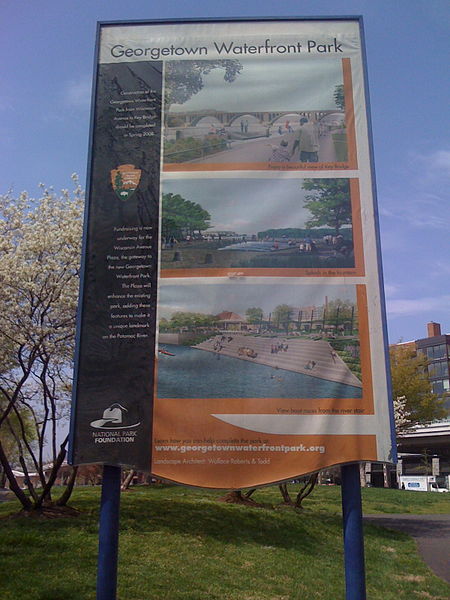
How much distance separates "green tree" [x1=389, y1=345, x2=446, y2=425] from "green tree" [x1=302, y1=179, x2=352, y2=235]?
34926mm

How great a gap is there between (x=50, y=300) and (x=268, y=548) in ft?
26.8

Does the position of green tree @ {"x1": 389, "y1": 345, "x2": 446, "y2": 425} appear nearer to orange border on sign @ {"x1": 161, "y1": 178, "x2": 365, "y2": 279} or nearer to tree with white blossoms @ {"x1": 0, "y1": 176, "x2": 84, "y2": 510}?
tree with white blossoms @ {"x1": 0, "y1": 176, "x2": 84, "y2": 510}

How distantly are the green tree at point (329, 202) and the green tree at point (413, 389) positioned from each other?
34.9 m

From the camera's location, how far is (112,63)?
23.1ft

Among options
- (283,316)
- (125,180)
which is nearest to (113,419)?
(283,316)

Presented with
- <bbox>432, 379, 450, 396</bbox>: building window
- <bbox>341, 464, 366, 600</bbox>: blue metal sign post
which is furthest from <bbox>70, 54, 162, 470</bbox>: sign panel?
<bbox>432, 379, 450, 396</bbox>: building window

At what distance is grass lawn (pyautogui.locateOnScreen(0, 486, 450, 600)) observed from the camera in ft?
33.7

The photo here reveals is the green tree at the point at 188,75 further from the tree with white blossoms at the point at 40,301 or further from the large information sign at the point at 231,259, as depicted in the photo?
the tree with white blossoms at the point at 40,301

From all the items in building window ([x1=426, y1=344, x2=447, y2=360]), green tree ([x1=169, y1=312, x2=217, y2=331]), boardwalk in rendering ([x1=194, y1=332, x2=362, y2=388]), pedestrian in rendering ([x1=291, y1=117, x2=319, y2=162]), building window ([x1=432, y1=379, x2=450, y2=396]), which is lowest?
boardwalk in rendering ([x1=194, y1=332, x2=362, y2=388])

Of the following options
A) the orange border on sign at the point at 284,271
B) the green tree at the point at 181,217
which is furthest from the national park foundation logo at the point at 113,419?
the green tree at the point at 181,217

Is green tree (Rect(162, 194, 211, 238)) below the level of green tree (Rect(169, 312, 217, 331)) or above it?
above

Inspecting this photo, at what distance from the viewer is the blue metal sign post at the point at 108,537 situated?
579cm

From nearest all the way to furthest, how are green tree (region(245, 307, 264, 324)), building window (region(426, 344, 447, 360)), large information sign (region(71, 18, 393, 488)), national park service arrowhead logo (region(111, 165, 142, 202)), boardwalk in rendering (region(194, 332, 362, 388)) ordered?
large information sign (region(71, 18, 393, 488)) < boardwalk in rendering (region(194, 332, 362, 388)) < green tree (region(245, 307, 264, 324)) < national park service arrowhead logo (region(111, 165, 142, 202)) < building window (region(426, 344, 447, 360))

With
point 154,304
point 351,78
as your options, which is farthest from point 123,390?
point 351,78
